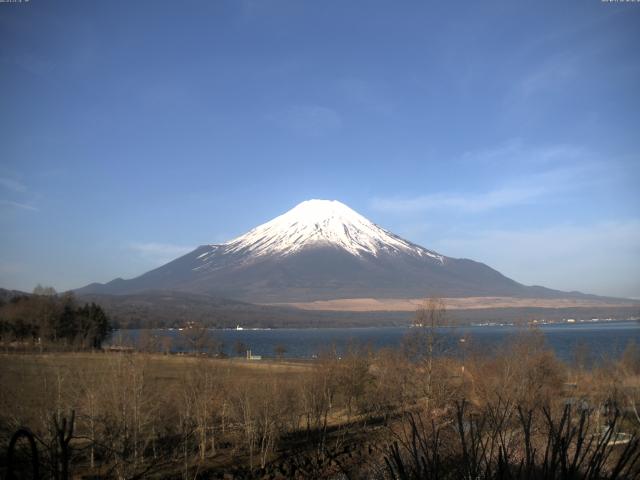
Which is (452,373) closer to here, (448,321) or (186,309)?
(448,321)

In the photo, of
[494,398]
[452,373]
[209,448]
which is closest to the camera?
[209,448]

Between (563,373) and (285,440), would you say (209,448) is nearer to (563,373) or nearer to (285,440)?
(285,440)

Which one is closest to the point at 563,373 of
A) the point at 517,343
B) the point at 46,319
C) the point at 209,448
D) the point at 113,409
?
the point at 517,343

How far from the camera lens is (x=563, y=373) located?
2916 centimetres

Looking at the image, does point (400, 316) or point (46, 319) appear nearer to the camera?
point (46, 319)

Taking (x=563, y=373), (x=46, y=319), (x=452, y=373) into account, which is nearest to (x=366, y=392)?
(x=452, y=373)

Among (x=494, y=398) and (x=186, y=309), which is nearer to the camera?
(x=494, y=398)

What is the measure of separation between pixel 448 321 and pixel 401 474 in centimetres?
1969

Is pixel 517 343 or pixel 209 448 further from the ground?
pixel 517 343

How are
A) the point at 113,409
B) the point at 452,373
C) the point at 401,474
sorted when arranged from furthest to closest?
the point at 452,373
the point at 113,409
the point at 401,474

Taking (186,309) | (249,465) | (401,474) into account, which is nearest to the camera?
(401,474)

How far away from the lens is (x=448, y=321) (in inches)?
851

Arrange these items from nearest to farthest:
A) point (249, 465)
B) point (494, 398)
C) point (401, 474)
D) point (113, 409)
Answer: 1. point (401, 474)
2. point (113, 409)
3. point (249, 465)
4. point (494, 398)

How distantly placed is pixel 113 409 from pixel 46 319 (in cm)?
4917
